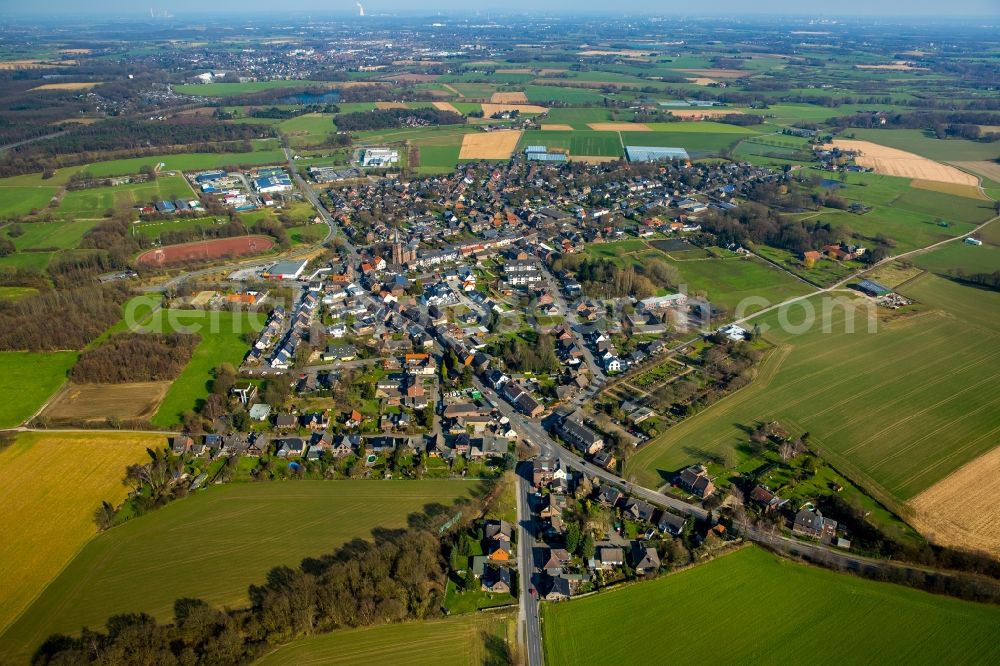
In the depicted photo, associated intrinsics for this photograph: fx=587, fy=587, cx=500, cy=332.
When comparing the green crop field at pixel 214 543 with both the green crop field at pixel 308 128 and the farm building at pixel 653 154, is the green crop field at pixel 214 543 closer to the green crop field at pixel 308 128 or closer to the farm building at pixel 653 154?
the farm building at pixel 653 154

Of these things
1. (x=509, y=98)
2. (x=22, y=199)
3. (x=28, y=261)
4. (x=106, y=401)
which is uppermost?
(x=509, y=98)

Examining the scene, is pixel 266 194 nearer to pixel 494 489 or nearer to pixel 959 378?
pixel 494 489

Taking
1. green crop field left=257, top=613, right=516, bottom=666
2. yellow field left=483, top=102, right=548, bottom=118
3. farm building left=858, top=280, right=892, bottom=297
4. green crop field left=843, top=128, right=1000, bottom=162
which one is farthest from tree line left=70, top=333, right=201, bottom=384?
green crop field left=843, top=128, right=1000, bottom=162

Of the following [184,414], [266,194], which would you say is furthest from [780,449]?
[266,194]

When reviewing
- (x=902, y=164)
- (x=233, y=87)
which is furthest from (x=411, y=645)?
(x=233, y=87)

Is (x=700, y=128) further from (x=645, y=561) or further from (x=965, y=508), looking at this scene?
(x=645, y=561)

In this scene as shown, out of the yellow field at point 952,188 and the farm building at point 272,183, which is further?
the farm building at point 272,183

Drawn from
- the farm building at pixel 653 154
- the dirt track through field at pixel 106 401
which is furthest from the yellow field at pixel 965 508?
the farm building at pixel 653 154
